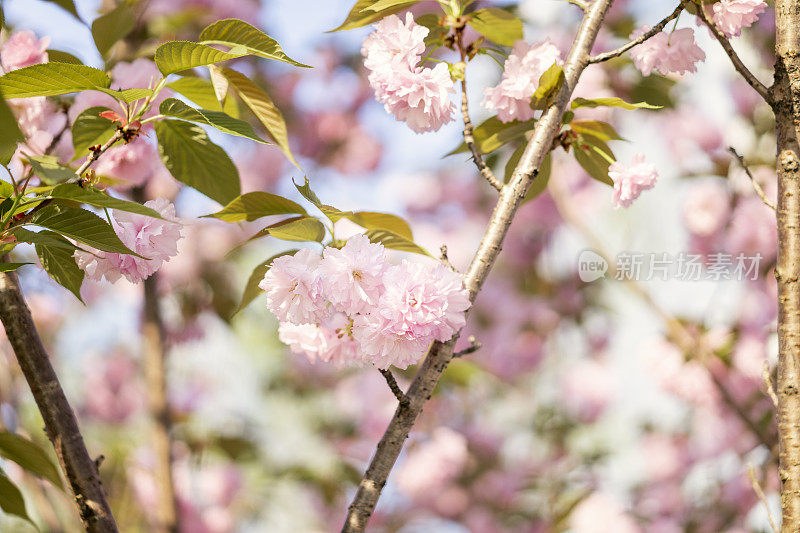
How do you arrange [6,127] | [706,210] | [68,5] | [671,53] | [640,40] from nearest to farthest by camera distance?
[6,127]
[640,40]
[671,53]
[68,5]
[706,210]

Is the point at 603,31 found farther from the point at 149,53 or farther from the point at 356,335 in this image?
the point at 356,335

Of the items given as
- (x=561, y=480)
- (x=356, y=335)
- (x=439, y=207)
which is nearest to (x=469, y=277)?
(x=356, y=335)

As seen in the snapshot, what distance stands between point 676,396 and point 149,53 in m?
1.96

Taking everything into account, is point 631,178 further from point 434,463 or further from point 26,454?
point 434,463

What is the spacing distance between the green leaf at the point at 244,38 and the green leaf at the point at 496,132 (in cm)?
30

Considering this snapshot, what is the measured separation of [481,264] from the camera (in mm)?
723

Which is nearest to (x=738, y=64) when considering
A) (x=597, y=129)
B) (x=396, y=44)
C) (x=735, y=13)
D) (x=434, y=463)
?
(x=735, y=13)

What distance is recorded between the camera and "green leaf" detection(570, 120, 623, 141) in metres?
0.85

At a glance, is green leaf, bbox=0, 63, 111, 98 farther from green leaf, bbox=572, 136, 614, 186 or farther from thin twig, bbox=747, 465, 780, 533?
thin twig, bbox=747, 465, 780, 533

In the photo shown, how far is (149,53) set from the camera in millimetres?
1056

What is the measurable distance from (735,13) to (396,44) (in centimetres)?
41

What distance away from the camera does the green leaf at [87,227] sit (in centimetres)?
62
